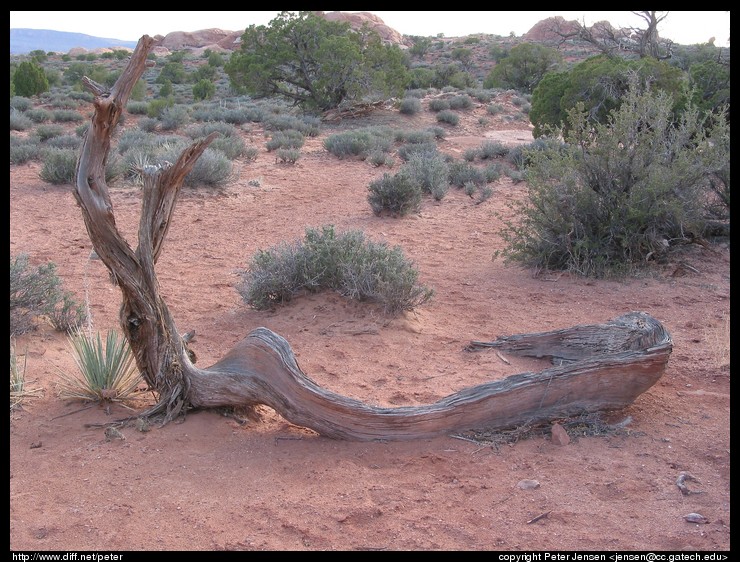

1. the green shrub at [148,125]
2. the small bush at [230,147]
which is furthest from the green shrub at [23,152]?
the green shrub at [148,125]

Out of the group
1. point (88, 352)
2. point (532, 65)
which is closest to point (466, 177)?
point (88, 352)

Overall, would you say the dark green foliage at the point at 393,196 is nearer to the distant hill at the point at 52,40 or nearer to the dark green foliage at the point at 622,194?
the dark green foliage at the point at 622,194

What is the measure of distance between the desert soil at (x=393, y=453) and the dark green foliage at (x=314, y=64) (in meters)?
16.4

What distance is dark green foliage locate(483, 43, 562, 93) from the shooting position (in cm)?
3206

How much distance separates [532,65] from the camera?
1272 inches

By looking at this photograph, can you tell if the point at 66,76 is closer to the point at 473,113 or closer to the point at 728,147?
the point at 473,113

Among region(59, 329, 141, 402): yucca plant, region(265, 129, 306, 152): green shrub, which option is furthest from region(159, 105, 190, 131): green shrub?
region(59, 329, 141, 402): yucca plant

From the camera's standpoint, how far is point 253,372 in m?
4.24

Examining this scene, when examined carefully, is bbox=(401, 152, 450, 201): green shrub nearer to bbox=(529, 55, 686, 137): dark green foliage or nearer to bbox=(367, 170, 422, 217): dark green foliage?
bbox=(367, 170, 422, 217): dark green foliage

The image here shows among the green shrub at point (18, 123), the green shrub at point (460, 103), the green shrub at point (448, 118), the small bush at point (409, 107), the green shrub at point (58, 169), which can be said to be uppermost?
the green shrub at point (460, 103)

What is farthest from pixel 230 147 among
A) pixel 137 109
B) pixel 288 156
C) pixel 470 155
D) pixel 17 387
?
pixel 17 387

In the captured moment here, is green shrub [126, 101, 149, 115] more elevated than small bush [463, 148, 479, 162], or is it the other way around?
green shrub [126, 101, 149, 115]

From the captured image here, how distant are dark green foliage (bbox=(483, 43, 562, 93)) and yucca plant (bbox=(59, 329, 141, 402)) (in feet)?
98.0

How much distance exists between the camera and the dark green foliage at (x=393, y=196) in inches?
413
